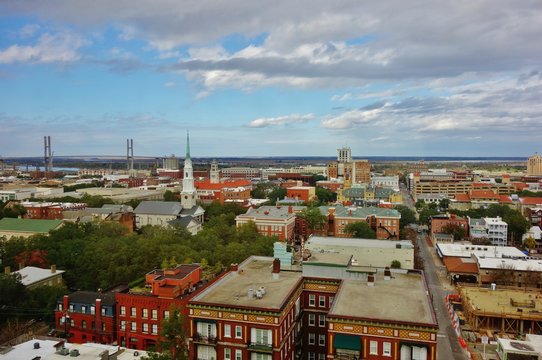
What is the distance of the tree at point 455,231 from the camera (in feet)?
329

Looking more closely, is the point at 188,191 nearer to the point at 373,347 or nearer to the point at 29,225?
the point at 29,225

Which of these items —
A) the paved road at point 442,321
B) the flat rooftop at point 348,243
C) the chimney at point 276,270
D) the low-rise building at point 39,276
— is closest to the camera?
the chimney at point 276,270

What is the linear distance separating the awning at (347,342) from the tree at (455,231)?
255 ft

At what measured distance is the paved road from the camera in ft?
148

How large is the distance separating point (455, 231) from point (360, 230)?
23862mm

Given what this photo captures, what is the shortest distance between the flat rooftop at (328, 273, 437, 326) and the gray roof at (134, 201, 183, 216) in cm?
7726

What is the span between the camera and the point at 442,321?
2140 inches

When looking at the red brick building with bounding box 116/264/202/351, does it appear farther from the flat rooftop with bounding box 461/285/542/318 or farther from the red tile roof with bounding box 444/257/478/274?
the red tile roof with bounding box 444/257/478/274

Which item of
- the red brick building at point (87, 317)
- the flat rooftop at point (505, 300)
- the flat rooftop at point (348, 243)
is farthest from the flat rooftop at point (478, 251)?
the red brick building at point (87, 317)

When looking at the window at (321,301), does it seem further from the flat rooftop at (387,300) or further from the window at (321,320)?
the flat rooftop at (387,300)

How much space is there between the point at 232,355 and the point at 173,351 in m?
5.02

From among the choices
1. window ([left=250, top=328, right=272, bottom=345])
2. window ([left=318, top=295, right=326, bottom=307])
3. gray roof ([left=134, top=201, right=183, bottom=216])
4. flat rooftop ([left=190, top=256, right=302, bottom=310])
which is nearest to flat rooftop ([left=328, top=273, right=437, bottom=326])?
window ([left=318, top=295, right=326, bottom=307])

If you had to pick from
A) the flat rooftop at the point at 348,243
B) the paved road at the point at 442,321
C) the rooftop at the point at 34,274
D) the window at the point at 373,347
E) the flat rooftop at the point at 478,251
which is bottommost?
the paved road at the point at 442,321

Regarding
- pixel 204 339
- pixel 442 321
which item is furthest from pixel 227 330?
pixel 442 321
